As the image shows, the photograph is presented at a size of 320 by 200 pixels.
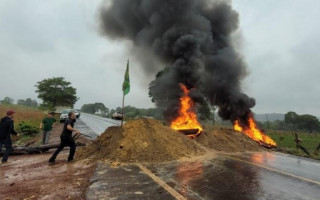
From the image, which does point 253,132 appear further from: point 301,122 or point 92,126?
point 301,122

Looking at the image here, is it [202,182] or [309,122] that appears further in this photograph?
[309,122]

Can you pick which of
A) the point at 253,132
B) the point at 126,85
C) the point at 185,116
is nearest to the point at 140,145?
the point at 126,85

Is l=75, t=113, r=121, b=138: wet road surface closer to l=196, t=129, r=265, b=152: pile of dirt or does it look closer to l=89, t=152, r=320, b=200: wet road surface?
l=196, t=129, r=265, b=152: pile of dirt

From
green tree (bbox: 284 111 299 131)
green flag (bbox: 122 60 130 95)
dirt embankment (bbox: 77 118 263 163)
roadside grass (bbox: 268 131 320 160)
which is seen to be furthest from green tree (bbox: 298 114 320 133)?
green flag (bbox: 122 60 130 95)

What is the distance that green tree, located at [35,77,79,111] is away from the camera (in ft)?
176

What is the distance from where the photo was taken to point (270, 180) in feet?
24.1

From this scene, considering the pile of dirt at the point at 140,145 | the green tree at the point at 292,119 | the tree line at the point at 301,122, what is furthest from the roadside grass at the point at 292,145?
the green tree at the point at 292,119

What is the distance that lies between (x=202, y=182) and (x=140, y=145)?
4.25 m

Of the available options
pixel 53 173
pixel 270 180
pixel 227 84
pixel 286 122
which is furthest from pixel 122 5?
pixel 286 122

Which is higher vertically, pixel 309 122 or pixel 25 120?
pixel 309 122

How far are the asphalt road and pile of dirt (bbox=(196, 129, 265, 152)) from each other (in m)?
5.35

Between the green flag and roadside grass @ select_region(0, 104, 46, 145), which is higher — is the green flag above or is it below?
above

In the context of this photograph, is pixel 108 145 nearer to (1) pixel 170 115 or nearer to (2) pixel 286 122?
(1) pixel 170 115

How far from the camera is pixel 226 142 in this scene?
1543 cm
